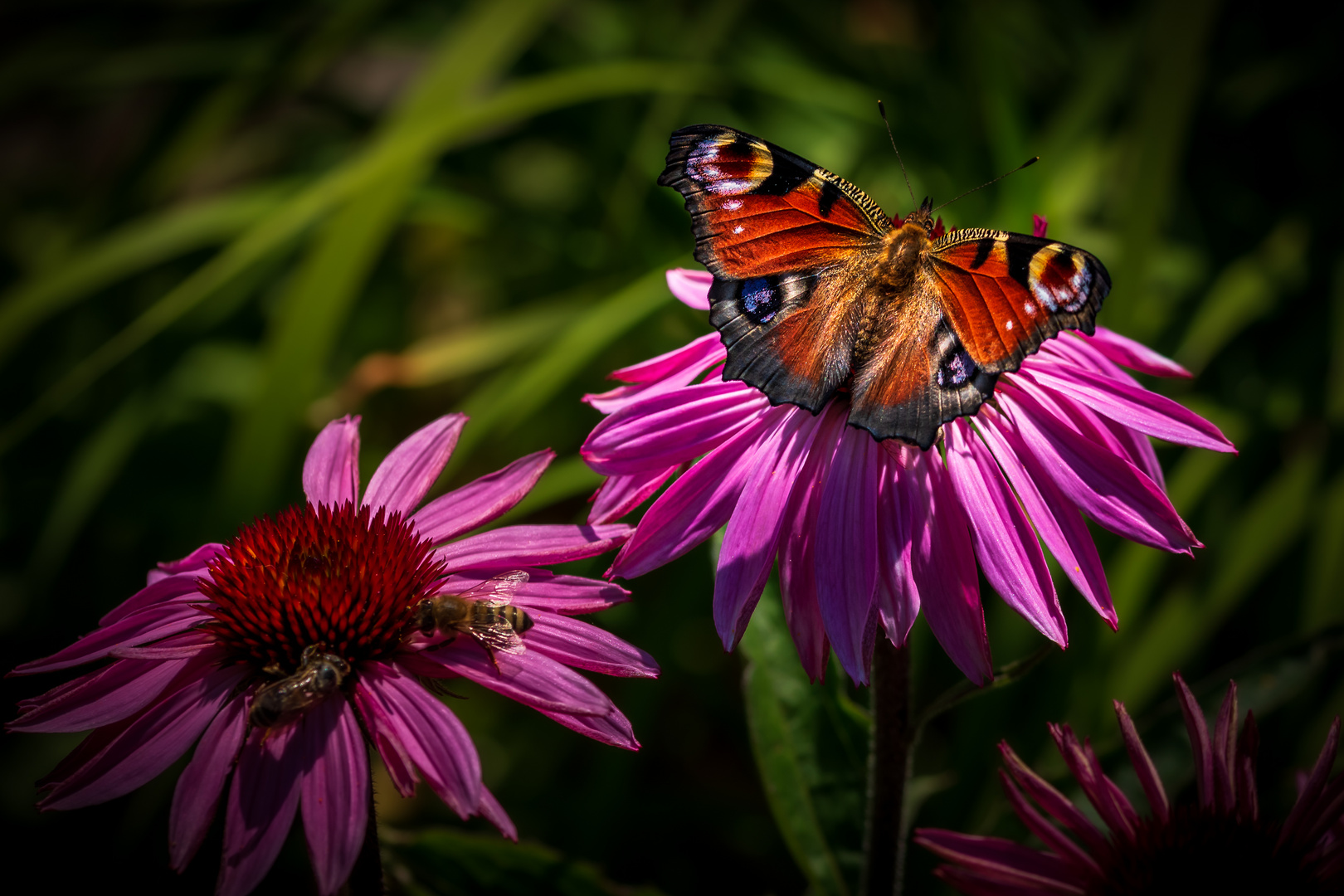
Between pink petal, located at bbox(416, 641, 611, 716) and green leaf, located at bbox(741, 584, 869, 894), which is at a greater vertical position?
pink petal, located at bbox(416, 641, 611, 716)

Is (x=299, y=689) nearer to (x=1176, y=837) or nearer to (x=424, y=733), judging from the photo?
(x=424, y=733)

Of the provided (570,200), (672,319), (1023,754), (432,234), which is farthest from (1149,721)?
(432,234)

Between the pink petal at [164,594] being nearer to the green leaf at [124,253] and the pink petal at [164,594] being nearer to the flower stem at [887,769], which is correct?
the flower stem at [887,769]

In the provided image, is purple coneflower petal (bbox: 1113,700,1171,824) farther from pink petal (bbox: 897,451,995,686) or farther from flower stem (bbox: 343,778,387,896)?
flower stem (bbox: 343,778,387,896)

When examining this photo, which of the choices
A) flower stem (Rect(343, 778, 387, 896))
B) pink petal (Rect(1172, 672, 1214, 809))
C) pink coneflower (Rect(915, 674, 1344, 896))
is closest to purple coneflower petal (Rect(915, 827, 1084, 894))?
pink coneflower (Rect(915, 674, 1344, 896))

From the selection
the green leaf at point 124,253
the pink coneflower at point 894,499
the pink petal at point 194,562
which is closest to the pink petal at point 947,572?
the pink coneflower at point 894,499
